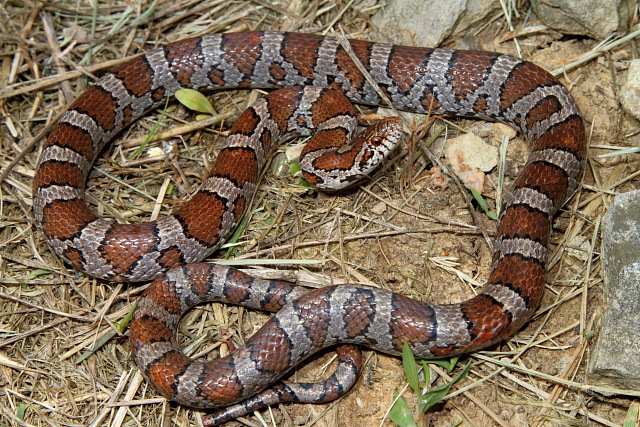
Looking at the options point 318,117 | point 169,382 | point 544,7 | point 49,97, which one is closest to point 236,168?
point 318,117

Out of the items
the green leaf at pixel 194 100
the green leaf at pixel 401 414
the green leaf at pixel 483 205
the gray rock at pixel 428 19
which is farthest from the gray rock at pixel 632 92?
the green leaf at pixel 194 100

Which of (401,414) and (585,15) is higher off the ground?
(585,15)

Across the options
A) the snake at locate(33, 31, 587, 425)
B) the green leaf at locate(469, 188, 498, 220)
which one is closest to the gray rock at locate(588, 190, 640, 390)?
the snake at locate(33, 31, 587, 425)

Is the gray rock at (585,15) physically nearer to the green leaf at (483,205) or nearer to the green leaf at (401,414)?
the green leaf at (483,205)

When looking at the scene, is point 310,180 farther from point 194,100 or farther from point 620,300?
point 620,300

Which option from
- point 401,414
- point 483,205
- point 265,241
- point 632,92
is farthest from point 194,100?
point 632,92

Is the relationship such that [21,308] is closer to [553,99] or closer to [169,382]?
[169,382]

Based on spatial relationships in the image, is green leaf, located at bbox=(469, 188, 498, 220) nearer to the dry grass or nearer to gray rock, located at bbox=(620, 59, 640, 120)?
the dry grass
